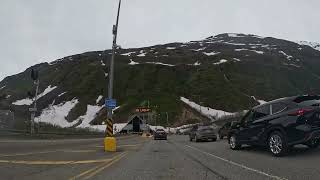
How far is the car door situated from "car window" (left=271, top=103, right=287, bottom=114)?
1.04ft

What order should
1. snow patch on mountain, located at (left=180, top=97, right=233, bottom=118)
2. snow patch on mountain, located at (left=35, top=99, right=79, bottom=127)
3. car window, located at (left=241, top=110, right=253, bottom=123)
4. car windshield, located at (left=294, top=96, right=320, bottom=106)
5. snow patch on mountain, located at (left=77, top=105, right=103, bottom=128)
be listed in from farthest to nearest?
snow patch on mountain, located at (left=35, top=99, right=79, bottom=127) → snow patch on mountain, located at (left=77, top=105, right=103, bottom=128) → snow patch on mountain, located at (left=180, top=97, right=233, bottom=118) → car window, located at (left=241, top=110, right=253, bottom=123) → car windshield, located at (left=294, top=96, right=320, bottom=106)

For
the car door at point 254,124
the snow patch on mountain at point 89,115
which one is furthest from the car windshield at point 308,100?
the snow patch on mountain at point 89,115

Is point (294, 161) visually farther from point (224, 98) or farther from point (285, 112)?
point (224, 98)

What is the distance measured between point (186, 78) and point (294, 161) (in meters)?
153

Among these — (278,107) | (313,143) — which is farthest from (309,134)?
(278,107)

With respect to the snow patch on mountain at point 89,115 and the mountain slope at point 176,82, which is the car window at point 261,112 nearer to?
the mountain slope at point 176,82

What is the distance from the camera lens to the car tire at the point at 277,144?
1556cm

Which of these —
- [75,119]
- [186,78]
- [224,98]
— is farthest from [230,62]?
[75,119]

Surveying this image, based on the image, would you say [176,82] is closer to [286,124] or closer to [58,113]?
[58,113]

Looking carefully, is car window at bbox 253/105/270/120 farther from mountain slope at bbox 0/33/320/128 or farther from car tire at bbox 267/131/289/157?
mountain slope at bbox 0/33/320/128

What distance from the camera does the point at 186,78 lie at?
167 meters

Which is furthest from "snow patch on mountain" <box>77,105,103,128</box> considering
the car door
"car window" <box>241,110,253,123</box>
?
the car door

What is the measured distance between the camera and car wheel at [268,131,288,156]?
51.1ft

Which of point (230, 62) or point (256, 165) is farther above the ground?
point (230, 62)
